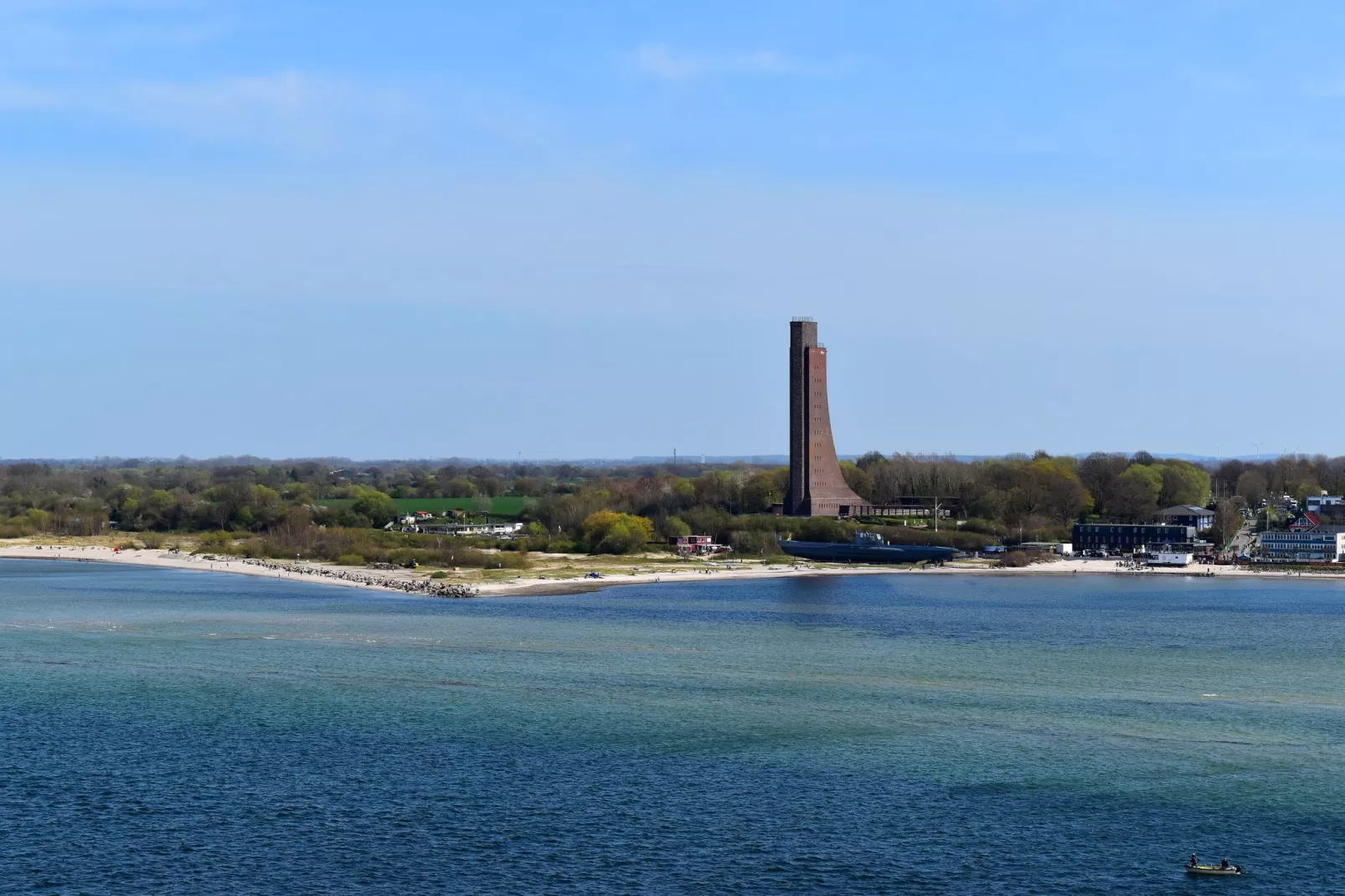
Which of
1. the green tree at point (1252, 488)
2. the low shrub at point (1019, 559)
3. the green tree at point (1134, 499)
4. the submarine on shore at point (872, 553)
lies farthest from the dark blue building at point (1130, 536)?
the green tree at point (1252, 488)

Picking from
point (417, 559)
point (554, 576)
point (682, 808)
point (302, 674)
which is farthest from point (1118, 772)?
→ point (417, 559)

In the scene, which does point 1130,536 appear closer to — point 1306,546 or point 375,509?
point 1306,546

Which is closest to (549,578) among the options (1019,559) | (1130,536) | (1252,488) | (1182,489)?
(1019,559)

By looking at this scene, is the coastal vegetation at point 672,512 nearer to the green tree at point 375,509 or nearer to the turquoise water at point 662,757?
the green tree at point 375,509

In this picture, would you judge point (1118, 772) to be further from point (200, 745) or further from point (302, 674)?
point (302, 674)

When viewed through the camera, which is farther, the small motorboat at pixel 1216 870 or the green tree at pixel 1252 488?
the green tree at pixel 1252 488

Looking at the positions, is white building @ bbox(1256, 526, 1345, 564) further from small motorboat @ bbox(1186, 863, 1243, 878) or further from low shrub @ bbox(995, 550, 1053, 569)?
small motorboat @ bbox(1186, 863, 1243, 878)
